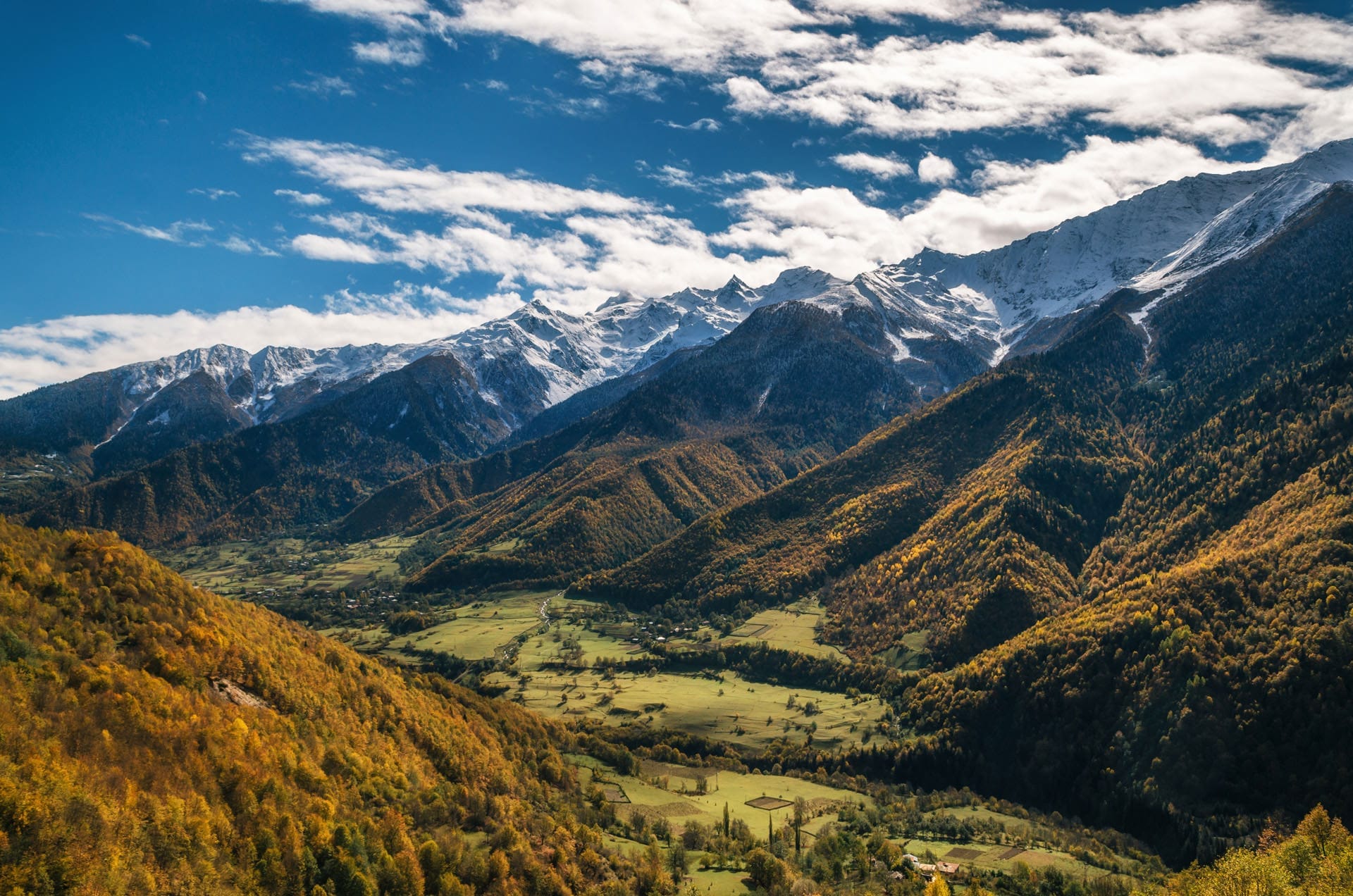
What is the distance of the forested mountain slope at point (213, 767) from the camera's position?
71.2 m

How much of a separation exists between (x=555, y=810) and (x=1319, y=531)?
6862 inches

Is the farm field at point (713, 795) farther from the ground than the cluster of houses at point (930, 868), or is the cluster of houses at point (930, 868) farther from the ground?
the cluster of houses at point (930, 868)

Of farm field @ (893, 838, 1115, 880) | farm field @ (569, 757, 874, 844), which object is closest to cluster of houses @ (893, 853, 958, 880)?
farm field @ (893, 838, 1115, 880)

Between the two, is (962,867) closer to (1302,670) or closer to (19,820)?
(1302,670)

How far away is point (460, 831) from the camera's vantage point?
4355 inches

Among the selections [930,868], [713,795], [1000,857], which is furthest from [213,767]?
[1000,857]

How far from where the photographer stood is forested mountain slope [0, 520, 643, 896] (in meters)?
71.2

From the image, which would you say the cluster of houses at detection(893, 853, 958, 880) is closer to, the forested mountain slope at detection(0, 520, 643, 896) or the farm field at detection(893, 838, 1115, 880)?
the farm field at detection(893, 838, 1115, 880)

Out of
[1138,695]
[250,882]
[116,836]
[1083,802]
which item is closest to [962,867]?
[1083,802]

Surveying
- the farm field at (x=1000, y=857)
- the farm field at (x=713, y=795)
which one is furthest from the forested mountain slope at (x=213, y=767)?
the farm field at (x=1000, y=857)

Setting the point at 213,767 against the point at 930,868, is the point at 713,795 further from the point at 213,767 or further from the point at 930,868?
the point at 213,767

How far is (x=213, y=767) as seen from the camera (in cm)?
8956

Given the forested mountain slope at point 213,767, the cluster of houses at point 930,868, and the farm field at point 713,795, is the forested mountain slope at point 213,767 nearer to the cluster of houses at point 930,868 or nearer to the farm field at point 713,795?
the farm field at point 713,795

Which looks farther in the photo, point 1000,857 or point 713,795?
point 713,795
